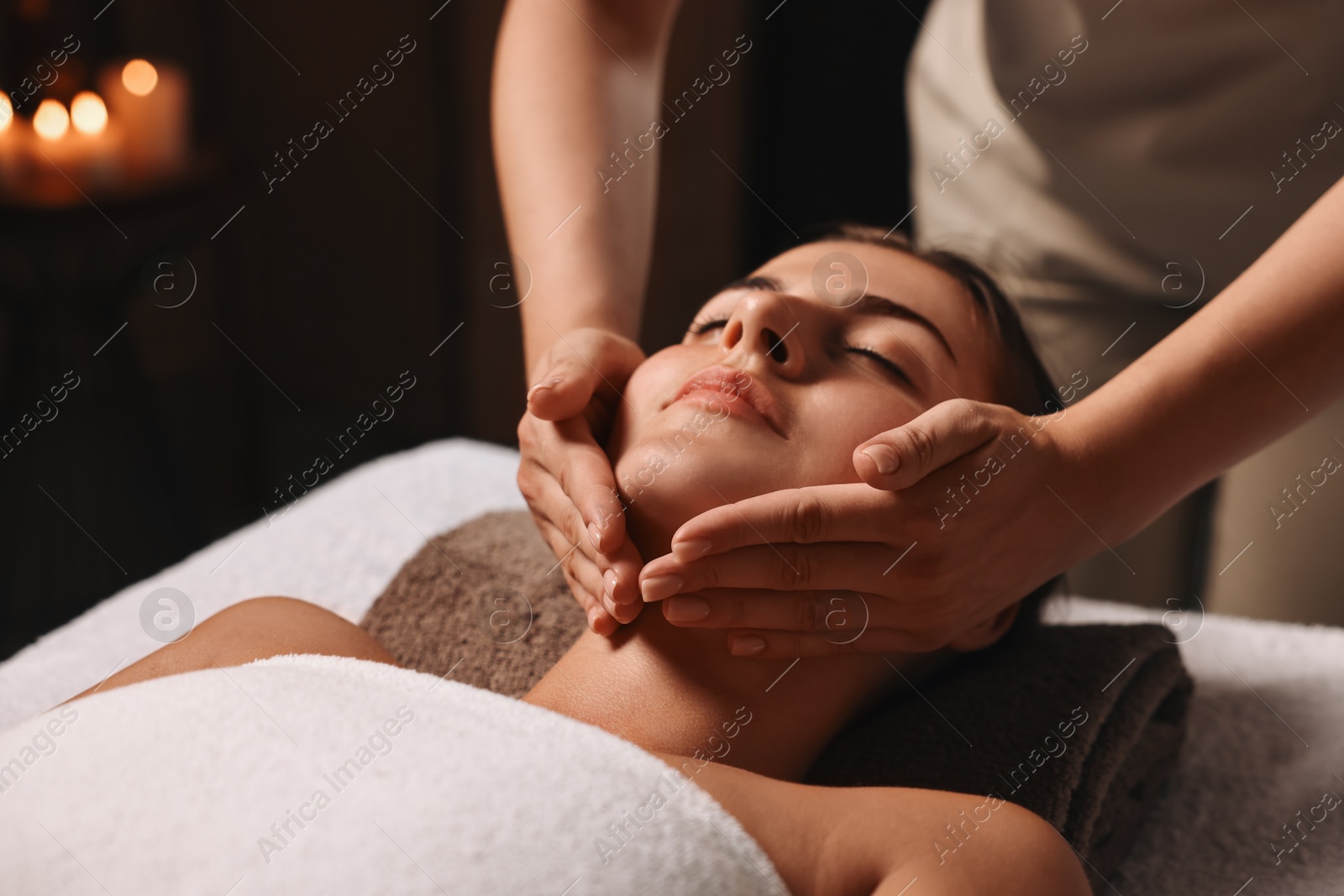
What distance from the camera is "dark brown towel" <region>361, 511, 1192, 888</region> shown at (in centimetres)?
97

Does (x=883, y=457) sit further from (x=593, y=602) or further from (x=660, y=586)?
(x=593, y=602)

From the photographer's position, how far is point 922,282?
3.56 ft

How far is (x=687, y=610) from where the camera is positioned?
862 millimetres

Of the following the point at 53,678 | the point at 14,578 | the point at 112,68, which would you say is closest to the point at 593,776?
the point at 53,678

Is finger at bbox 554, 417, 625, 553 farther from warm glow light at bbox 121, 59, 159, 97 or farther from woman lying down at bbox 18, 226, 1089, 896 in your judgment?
warm glow light at bbox 121, 59, 159, 97

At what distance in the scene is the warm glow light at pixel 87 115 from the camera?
2.15 m

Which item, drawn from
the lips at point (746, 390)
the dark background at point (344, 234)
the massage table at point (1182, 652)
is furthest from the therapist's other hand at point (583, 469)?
the dark background at point (344, 234)

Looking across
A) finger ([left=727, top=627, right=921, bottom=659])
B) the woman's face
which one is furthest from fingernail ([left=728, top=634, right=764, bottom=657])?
the woman's face

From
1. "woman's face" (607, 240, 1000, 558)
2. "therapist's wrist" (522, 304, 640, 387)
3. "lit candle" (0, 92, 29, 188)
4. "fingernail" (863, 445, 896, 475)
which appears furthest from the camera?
"lit candle" (0, 92, 29, 188)

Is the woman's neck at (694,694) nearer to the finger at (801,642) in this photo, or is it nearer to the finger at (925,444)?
the finger at (801,642)

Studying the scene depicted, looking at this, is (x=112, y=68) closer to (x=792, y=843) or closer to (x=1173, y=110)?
(x=1173, y=110)

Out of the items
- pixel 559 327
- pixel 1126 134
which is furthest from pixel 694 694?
pixel 1126 134

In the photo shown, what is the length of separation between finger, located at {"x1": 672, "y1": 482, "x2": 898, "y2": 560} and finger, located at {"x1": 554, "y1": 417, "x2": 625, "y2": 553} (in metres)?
0.07

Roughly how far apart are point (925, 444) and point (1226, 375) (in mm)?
280
